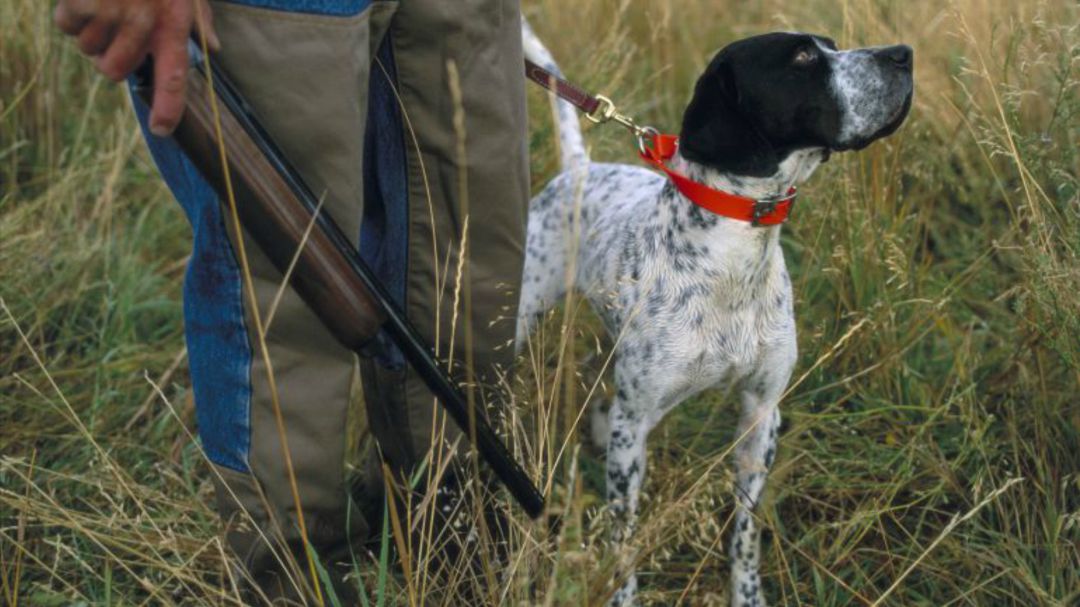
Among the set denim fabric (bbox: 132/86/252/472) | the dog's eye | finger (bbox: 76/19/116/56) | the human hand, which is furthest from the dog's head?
finger (bbox: 76/19/116/56)

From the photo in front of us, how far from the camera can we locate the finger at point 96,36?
74.3 inches

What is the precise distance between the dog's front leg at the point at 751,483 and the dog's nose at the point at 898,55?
733 millimetres

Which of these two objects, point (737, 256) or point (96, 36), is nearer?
point (96, 36)

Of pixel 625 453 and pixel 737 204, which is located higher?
pixel 737 204

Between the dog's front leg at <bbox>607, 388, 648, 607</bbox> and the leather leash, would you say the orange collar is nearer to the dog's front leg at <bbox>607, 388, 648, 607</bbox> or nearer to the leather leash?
the leather leash

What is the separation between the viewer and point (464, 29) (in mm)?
2424

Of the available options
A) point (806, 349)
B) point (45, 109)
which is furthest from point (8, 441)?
point (806, 349)

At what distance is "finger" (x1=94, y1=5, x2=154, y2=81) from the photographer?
1892 mm

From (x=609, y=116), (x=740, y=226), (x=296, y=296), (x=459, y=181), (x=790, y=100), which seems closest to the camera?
(x=296, y=296)

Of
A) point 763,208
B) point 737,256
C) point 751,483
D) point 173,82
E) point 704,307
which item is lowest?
point 751,483

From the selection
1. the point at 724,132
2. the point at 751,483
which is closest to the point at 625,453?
the point at 751,483

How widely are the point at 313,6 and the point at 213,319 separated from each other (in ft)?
2.01

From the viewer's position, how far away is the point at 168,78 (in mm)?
1933

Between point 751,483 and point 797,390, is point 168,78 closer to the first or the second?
point 751,483
